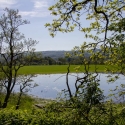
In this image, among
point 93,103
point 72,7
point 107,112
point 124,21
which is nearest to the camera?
point 93,103

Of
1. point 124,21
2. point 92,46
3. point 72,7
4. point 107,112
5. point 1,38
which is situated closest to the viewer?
point 107,112

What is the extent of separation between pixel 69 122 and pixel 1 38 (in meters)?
19.2

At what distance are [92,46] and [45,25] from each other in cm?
228

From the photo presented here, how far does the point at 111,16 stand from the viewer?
416 inches

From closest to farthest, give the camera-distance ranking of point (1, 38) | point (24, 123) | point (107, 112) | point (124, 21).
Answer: point (107, 112)
point (124, 21)
point (24, 123)
point (1, 38)

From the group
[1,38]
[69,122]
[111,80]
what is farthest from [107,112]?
[1,38]

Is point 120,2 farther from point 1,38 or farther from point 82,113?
point 1,38

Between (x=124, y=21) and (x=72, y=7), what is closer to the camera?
(x=124, y=21)

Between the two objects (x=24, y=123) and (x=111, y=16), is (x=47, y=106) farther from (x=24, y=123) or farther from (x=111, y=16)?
(x=111, y=16)

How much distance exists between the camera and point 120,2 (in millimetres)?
9930

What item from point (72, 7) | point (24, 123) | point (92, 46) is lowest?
point (24, 123)

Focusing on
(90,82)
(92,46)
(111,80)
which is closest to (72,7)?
(92,46)

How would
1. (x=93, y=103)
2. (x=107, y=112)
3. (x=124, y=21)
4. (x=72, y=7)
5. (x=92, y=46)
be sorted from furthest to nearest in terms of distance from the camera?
(x=92, y=46)
(x=72, y=7)
(x=124, y=21)
(x=107, y=112)
(x=93, y=103)

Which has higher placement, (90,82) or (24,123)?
(90,82)
